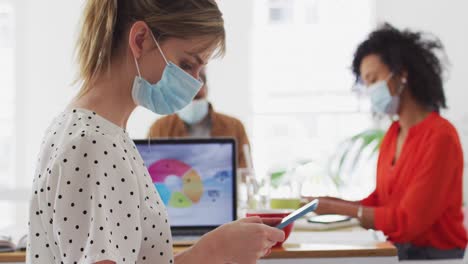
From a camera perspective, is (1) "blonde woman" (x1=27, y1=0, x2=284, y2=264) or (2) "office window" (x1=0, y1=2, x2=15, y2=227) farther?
(2) "office window" (x1=0, y1=2, x2=15, y2=227)

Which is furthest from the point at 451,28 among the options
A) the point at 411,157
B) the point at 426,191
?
the point at 426,191

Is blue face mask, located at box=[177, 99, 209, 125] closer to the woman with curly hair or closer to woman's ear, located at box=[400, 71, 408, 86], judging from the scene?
the woman with curly hair

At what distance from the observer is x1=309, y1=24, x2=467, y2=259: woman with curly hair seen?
2.49 meters

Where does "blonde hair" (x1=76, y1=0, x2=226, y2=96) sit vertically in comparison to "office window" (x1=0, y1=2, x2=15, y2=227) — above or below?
above

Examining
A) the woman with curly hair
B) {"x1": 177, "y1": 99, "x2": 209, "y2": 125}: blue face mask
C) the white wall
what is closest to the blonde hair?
the woman with curly hair

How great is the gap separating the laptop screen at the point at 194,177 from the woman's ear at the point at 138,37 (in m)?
1.14

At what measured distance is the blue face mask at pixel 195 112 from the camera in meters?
3.40

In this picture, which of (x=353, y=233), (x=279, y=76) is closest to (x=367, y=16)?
(x=279, y=76)

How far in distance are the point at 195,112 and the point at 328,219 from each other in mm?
1004

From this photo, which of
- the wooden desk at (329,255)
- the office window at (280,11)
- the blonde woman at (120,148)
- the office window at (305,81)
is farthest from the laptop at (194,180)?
the office window at (280,11)

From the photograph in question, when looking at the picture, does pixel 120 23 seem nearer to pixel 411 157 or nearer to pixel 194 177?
pixel 194 177

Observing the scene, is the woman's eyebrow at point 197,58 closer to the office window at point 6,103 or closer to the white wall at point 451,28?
the white wall at point 451,28

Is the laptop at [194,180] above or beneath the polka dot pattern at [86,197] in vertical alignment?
beneath

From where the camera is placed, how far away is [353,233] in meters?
2.42
